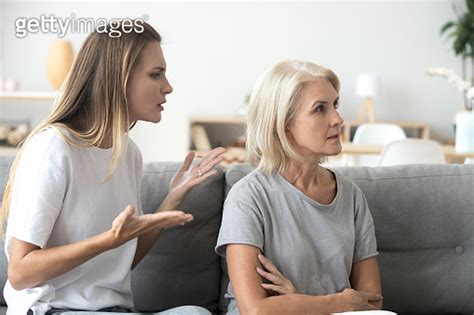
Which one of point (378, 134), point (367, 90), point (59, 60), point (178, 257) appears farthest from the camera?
point (367, 90)

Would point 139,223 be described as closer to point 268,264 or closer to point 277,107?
point 268,264

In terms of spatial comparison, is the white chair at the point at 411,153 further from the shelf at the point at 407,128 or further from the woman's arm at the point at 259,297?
the shelf at the point at 407,128

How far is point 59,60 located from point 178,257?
472 cm

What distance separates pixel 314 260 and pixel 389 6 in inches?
250

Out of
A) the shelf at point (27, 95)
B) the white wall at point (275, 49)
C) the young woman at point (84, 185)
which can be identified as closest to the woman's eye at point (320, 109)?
the young woman at point (84, 185)

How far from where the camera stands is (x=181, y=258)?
7.60 ft

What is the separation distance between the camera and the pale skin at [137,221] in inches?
67.6

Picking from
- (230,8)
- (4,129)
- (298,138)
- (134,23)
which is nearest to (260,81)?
(298,138)

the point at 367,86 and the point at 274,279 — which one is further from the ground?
the point at 274,279

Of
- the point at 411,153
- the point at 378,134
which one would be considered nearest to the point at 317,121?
the point at 411,153

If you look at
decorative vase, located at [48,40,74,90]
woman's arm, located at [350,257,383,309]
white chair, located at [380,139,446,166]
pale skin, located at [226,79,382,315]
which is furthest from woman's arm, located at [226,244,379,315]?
decorative vase, located at [48,40,74,90]

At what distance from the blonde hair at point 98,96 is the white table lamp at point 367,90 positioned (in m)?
5.92

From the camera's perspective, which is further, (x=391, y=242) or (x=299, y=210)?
(x=391, y=242)

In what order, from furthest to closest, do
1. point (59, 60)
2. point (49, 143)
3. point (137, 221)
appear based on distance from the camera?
point (59, 60) < point (49, 143) < point (137, 221)
